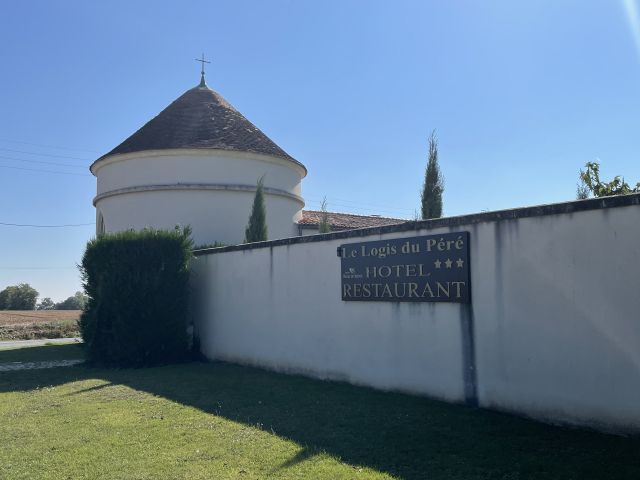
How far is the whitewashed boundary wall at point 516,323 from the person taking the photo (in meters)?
6.32

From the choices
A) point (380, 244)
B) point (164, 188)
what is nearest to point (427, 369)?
point (380, 244)

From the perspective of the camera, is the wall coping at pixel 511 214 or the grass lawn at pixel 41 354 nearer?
the wall coping at pixel 511 214

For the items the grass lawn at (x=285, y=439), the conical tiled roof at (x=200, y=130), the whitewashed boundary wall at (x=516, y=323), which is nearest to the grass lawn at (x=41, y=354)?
the grass lawn at (x=285, y=439)

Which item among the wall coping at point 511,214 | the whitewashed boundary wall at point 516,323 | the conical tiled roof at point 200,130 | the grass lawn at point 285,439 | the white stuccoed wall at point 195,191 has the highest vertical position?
the conical tiled roof at point 200,130

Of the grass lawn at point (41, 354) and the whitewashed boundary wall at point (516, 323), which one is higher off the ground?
the whitewashed boundary wall at point (516, 323)

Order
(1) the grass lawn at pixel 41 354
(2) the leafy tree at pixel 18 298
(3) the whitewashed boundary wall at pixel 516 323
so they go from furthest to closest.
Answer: (2) the leafy tree at pixel 18 298 < (1) the grass lawn at pixel 41 354 < (3) the whitewashed boundary wall at pixel 516 323

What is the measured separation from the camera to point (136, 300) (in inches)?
533

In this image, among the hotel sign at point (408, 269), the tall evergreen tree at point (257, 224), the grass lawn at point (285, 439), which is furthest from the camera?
the tall evergreen tree at point (257, 224)

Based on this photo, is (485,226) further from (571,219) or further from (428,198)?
(428,198)

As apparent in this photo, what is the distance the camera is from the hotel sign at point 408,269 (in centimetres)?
809

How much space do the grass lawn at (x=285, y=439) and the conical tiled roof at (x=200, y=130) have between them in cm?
1279

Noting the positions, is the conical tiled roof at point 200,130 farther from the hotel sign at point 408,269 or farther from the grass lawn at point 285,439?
the grass lawn at point 285,439

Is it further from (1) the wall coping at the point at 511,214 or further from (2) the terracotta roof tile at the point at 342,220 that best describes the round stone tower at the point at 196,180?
(1) the wall coping at the point at 511,214

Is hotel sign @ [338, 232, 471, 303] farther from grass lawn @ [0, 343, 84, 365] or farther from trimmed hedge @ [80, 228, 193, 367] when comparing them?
grass lawn @ [0, 343, 84, 365]
